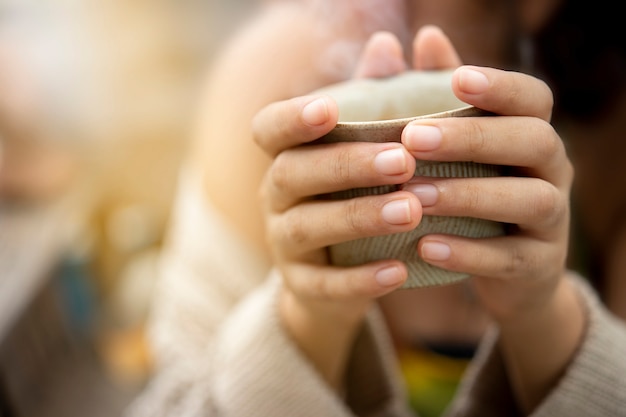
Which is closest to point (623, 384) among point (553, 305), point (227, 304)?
point (553, 305)

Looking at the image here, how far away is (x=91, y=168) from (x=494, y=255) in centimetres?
119

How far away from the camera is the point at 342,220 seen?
35 centimetres

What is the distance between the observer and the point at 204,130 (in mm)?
879

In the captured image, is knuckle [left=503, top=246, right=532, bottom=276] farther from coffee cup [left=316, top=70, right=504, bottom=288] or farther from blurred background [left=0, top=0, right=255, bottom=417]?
blurred background [left=0, top=0, right=255, bottom=417]

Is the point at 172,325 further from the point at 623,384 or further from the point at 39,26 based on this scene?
the point at 39,26

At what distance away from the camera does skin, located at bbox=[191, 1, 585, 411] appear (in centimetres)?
32

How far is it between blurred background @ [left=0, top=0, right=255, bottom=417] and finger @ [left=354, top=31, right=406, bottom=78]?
20.0 inches

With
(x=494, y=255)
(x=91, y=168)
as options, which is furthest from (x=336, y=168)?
(x=91, y=168)

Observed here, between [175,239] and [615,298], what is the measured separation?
1.99 ft

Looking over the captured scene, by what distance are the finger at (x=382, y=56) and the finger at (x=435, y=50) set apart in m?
0.02

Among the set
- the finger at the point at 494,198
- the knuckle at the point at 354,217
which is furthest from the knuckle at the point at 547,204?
the knuckle at the point at 354,217

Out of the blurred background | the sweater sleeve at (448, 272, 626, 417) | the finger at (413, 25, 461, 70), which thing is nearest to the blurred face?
the finger at (413, 25, 461, 70)

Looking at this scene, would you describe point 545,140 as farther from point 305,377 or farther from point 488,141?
point 305,377

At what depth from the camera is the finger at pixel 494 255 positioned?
34 centimetres
